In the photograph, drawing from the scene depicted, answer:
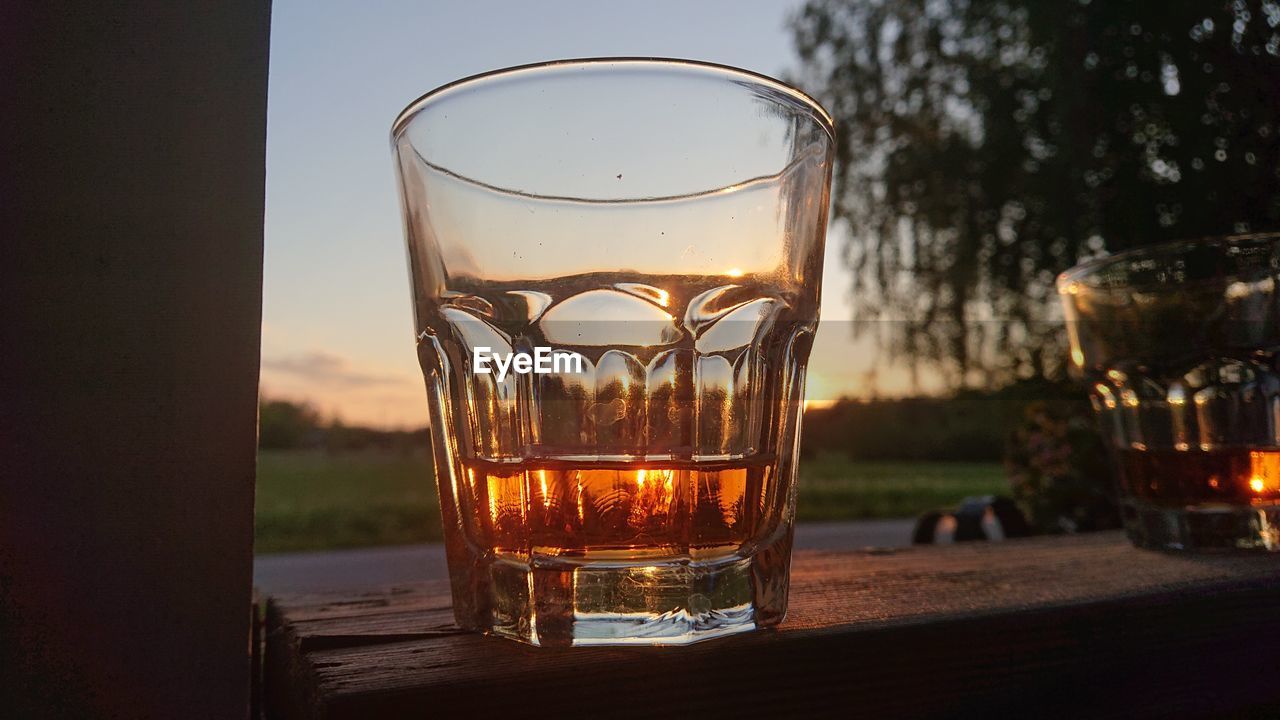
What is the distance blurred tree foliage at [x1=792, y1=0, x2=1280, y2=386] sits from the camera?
188cm

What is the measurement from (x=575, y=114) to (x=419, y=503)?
10.1 meters

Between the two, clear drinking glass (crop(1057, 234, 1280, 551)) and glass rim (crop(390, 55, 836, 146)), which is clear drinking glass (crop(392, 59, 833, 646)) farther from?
clear drinking glass (crop(1057, 234, 1280, 551))

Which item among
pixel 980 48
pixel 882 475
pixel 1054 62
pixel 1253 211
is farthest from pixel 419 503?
pixel 1253 211

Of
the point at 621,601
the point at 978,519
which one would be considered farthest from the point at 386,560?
the point at 621,601

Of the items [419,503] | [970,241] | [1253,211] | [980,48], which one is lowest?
[419,503]

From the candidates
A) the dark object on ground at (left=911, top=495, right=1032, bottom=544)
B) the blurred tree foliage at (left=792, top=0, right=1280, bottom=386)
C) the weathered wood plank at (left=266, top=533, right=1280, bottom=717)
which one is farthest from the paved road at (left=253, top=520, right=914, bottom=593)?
the weathered wood plank at (left=266, top=533, right=1280, bottom=717)

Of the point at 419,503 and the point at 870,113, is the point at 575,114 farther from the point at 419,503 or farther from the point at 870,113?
the point at 419,503

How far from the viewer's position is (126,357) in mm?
345

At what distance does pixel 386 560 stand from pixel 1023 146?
5.37 m

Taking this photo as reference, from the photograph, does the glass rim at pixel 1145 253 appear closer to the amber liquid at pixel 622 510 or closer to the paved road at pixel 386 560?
the amber liquid at pixel 622 510

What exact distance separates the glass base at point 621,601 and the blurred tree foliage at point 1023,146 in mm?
1527

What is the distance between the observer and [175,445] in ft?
1.14

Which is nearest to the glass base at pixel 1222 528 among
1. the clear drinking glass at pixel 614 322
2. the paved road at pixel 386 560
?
the clear drinking glass at pixel 614 322

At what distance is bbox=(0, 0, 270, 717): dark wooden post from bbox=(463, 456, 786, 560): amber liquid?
115 mm
